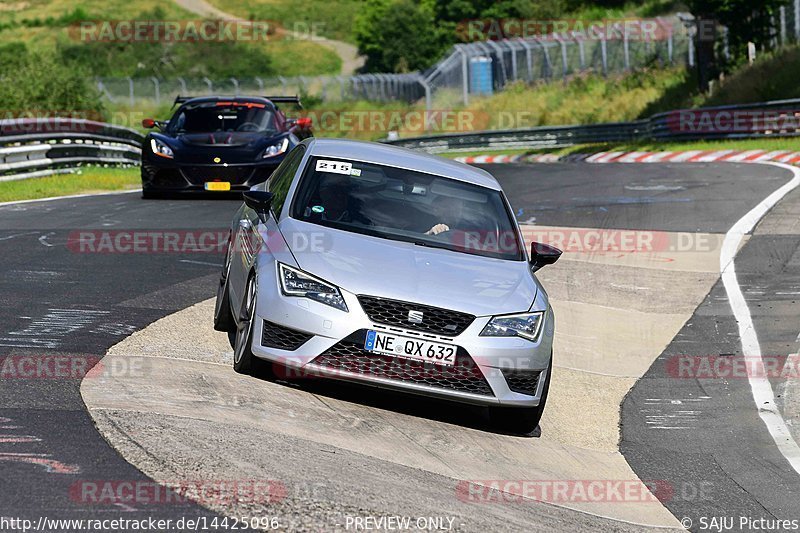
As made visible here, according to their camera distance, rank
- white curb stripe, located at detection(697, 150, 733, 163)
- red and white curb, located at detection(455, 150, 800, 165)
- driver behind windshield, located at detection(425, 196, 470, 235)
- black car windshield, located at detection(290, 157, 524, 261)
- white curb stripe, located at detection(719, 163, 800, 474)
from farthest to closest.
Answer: white curb stripe, located at detection(697, 150, 733, 163) < red and white curb, located at detection(455, 150, 800, 165) < driver behind windshield, located at detection(425, 196, 470, 235) < black car windshield, located at detection(290, 157, 524, 261) < white curb stripe, located at detection(719, 163, 800, 474)

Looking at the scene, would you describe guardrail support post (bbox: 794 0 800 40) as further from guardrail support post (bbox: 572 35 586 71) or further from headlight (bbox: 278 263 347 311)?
headlight (bbox: 278 263 347 311)

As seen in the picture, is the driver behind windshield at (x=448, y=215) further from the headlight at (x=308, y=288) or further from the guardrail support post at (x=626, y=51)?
the guardrail support post at (x=626, y=51)

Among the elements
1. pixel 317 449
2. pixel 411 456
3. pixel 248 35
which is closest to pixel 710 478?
pixel 411 456

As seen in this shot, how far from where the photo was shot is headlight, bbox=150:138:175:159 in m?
17.6

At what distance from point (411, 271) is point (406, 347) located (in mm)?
560

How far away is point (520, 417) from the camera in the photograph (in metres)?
7.65

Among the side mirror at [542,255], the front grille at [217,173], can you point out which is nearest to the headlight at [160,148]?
the front grille at [217,173]

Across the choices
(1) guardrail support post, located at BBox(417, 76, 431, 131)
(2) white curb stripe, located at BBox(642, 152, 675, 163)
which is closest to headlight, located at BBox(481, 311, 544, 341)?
(2) white curb stripe, located at BBox(642, 152, 675, 163)

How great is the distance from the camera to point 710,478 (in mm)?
7180

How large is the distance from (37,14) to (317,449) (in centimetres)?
10064

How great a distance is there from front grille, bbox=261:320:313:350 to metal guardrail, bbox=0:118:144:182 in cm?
1430

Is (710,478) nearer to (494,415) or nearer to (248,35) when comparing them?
(494,415)

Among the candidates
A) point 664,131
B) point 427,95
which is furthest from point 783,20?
point 427,95

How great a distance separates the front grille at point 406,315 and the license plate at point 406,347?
0.23 ft
